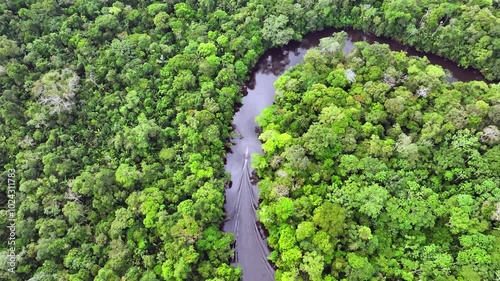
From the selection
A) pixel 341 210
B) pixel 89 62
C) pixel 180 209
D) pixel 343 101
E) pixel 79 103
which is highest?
pixel 89 62

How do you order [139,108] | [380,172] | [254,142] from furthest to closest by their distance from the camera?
[254,142] → [139,108] → [380,172]

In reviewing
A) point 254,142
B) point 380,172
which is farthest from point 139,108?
point 380,172

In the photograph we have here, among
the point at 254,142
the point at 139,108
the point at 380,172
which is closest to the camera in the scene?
the point at 380,172

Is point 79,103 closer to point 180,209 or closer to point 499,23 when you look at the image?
point 180,209

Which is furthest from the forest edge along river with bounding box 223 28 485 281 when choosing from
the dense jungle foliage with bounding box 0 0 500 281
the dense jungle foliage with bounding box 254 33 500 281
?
the dense jungle foliage with bounding box 254 33 500 281

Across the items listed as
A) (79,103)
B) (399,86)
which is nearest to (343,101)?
(399,86)

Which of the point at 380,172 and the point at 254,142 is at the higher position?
the point at 254,142

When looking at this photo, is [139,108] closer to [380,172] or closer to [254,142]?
[254,142]
